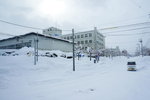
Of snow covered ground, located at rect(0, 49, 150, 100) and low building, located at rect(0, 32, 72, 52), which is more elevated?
low building, located at rect(0, 32, 72, 52)

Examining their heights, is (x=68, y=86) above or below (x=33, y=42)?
below

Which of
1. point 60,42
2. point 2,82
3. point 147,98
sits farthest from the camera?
point 60,42

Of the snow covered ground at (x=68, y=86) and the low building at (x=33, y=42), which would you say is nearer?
the snow covered ground at (x=68, y=86)

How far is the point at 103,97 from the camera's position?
7191mm

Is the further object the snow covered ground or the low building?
the low building

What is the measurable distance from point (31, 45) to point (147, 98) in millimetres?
46577

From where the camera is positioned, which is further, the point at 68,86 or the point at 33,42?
the point at 33,42

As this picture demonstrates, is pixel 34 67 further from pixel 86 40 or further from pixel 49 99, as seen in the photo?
pixel 86 40

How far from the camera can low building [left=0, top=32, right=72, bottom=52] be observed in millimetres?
47625

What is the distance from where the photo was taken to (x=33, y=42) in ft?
150

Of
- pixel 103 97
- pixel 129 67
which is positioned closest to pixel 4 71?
pixel 103 97

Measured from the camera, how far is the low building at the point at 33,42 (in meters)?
47.6

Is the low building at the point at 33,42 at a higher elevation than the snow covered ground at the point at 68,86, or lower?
higher

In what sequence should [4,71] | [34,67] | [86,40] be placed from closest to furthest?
[4,71] < [34,67] < [86,40]
